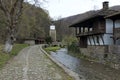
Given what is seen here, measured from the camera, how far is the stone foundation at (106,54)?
21.9m

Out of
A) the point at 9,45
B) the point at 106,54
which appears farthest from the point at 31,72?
the point at 106,54

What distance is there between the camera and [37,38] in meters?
103

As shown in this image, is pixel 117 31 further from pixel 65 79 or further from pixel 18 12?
pixel 65 79

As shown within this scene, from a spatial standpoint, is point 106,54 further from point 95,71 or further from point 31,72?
point 31,72

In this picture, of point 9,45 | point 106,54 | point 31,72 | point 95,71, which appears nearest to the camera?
point 31,72

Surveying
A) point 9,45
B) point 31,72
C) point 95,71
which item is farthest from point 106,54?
point 31,72

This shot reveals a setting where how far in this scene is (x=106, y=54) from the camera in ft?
83.4

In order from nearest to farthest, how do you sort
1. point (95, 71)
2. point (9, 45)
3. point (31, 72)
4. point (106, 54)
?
point (31, 72) < point (95, 71) < point (106, 54) < point (9, 45)

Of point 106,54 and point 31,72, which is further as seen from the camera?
point 106,54

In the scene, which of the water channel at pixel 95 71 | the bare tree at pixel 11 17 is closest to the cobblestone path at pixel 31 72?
the water channel at pixel 95 71

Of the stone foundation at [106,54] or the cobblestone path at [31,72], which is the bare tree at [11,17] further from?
the stone foundation at [106,54]

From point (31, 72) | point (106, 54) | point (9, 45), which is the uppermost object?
point (9, 45)

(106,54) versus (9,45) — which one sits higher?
(9,45)

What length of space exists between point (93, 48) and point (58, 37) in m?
80.4
